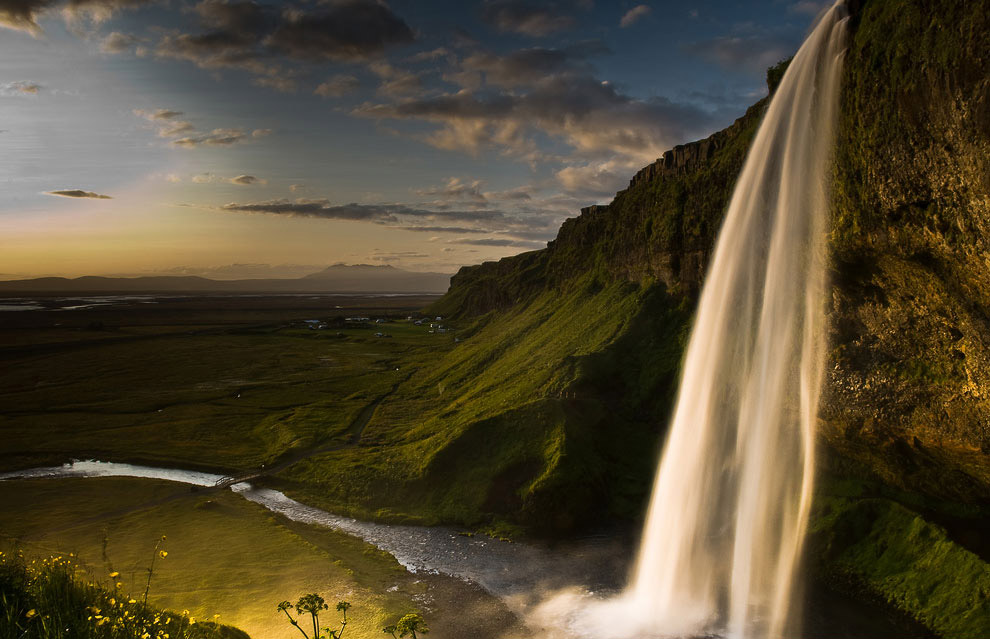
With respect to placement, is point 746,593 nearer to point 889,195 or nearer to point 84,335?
point 889,195

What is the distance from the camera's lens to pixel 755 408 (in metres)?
38.8

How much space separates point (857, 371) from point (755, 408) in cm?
695

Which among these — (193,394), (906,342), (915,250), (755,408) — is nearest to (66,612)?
(755,408)

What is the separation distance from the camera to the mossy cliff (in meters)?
24.2

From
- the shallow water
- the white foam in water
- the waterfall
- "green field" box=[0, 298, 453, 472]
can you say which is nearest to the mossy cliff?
the waterfall

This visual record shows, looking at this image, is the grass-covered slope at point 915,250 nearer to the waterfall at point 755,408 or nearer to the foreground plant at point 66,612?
the waterfall at point 755,408

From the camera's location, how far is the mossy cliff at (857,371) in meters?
24.2

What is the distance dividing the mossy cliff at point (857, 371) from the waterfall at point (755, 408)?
Answer: 1742 mm

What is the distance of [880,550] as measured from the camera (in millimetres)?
32562

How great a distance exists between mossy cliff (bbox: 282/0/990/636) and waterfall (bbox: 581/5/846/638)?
1742mm

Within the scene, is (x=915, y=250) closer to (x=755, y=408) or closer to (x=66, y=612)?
(x=755, y=408)

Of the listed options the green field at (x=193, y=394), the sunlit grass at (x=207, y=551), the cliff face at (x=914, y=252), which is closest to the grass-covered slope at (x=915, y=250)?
the cliff face at (x=914, y=252)

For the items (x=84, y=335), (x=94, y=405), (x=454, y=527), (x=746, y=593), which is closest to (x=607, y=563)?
(x=746, y=593)

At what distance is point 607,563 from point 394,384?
67582 millimetres
